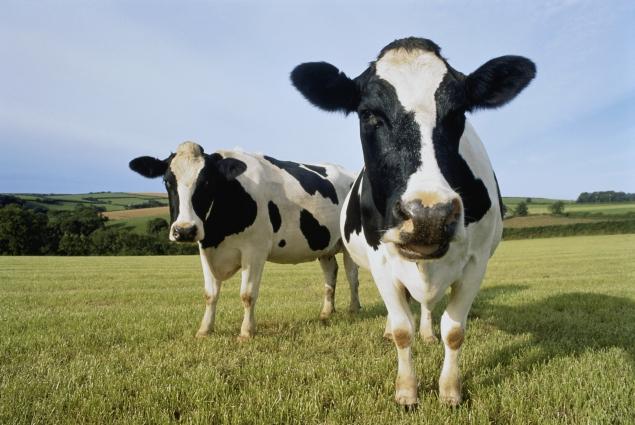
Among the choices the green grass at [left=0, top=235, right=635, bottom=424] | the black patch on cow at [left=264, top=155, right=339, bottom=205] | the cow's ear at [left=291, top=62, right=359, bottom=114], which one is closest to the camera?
the green grass at [left=0, top=235, right=635, bottom=424]

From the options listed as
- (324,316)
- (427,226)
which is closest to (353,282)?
(324,316)

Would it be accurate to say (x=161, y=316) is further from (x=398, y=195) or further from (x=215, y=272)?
(x=398, y=195)

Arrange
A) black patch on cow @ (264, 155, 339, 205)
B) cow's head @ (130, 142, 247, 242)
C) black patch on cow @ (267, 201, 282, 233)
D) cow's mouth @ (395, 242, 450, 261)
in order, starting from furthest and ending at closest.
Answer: black patch on cow @ (264, 155, 339, 205) → black patch on cow @ (267, 201, 282, 233) → cow's head @ (130, 142, 247, 242) → cow's mouth @ (395, 242, 450, 261)

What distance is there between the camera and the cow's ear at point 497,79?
10.6ft

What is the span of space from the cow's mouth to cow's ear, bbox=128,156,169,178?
481 cm

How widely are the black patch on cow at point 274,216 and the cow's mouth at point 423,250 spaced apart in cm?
430

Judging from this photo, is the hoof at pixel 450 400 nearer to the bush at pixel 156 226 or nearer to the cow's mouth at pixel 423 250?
the cow's mouth at pixel 423 250

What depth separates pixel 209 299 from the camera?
616cm

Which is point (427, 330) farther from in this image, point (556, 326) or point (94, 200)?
point (94, 200)

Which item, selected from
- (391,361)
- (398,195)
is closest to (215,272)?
(391,361)

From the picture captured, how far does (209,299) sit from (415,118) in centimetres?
450

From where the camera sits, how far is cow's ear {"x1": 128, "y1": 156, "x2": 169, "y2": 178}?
6199 millimetres

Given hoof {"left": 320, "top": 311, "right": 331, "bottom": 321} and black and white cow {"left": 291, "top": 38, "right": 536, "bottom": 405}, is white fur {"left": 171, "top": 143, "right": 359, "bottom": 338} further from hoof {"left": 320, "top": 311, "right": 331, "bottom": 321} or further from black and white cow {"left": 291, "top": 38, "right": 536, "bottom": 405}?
black and white cow {"left": 291, "top": 38, "right": 536, "bottom": 405}

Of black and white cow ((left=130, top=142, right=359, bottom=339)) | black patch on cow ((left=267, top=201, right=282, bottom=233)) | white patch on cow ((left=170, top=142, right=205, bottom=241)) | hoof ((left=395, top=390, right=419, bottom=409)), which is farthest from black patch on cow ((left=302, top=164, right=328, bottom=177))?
hoof ((left=395, top=390, right=419, bottom=409))
